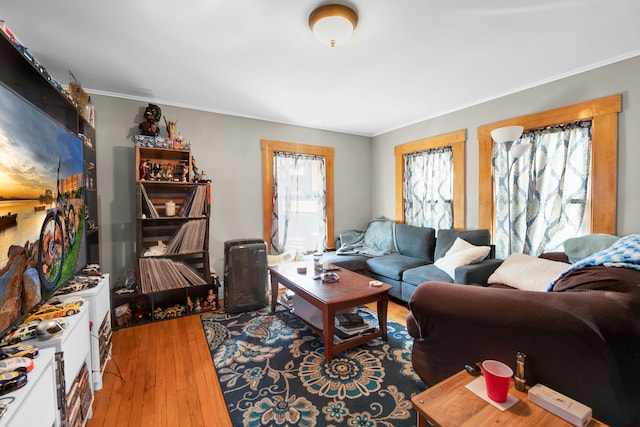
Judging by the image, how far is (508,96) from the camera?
2973mm

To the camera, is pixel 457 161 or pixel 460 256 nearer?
pixel 460 256

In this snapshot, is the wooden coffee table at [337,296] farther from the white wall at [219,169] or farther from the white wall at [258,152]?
the white wall at [258,152]

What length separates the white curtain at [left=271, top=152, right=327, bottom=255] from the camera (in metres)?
3.87

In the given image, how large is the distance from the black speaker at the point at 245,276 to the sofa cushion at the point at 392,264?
1345 millimetres

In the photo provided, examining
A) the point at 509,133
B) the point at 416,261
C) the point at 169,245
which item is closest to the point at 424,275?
the point at 416,261

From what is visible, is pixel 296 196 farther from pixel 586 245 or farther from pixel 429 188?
pixel 586 245

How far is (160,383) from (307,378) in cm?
97

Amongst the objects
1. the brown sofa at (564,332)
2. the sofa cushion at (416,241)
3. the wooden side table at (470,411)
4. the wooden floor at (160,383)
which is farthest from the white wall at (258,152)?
the wooden side table at (470,411)

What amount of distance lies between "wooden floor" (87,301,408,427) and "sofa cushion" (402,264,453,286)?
80.6 inches

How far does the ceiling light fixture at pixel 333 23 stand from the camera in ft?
5.29

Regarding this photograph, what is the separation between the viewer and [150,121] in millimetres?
2830

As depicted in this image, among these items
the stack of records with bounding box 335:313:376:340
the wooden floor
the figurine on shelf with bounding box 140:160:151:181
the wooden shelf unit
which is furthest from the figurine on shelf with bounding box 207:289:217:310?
the stack of records with bounding box 335:313:376:340

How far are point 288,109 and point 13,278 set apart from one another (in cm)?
289

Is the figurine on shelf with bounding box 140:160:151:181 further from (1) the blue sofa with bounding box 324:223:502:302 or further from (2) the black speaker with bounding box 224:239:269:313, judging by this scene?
(1) the blue sofa with bounding box 324:223:502:302
